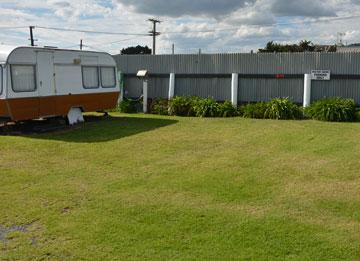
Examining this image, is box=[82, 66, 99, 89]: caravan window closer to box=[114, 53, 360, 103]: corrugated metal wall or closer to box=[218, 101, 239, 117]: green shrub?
box=[114, 53, 360, 103]: corrugated metal wall

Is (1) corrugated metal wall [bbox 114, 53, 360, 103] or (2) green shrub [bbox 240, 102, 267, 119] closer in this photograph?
(2) green shrub [bbox 240, 102, 267, 119]

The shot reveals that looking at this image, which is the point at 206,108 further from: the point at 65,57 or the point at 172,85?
the point at 65,57

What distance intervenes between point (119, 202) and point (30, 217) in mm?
1277

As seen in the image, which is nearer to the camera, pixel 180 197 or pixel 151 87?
pixel 180 197

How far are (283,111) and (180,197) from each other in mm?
10906

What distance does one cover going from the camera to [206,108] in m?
18.4

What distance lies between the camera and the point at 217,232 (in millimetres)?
5820

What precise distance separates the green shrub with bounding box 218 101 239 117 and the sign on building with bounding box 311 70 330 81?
3207 mm

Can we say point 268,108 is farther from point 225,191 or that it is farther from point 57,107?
point 225,191

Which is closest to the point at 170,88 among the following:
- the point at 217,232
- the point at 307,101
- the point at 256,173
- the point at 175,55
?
the point at 175,55

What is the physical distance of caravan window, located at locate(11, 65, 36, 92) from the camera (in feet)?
43.9

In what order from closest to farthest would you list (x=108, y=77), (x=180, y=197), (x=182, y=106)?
(x=180, y=197) < (x=108, y=77) < (x=182, y=106)

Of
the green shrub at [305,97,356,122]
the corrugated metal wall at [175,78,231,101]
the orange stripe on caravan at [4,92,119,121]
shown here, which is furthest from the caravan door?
the green shrub at [305,97,356,122]

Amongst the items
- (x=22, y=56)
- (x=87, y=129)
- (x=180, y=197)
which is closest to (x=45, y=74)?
(x=22, y=56)
